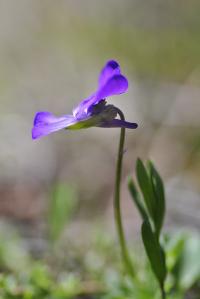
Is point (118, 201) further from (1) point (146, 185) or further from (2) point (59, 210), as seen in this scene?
(2) point (59, 210)

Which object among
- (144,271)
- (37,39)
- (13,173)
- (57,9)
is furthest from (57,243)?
(57,9)

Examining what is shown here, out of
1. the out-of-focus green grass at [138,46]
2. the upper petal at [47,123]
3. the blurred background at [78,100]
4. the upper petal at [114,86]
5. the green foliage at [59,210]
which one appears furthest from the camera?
the out-of-focus green grass at [138,46]

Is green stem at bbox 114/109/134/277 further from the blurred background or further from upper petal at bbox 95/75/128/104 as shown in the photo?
the blurred background

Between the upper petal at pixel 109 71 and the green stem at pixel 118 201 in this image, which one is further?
the green stem at pixel 118 201

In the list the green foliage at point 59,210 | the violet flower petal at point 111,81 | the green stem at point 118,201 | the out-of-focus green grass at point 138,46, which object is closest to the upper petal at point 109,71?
the violet flower petal at point 111,81

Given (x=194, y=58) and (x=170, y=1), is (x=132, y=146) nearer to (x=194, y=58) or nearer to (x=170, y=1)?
(x=194, y=58)

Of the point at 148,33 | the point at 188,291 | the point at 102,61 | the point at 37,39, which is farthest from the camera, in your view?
the point at 37,39

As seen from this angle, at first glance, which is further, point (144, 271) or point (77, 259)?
point (77, 259)

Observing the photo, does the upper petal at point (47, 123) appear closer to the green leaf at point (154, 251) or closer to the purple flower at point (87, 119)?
the purple flower at point (87, 119)
